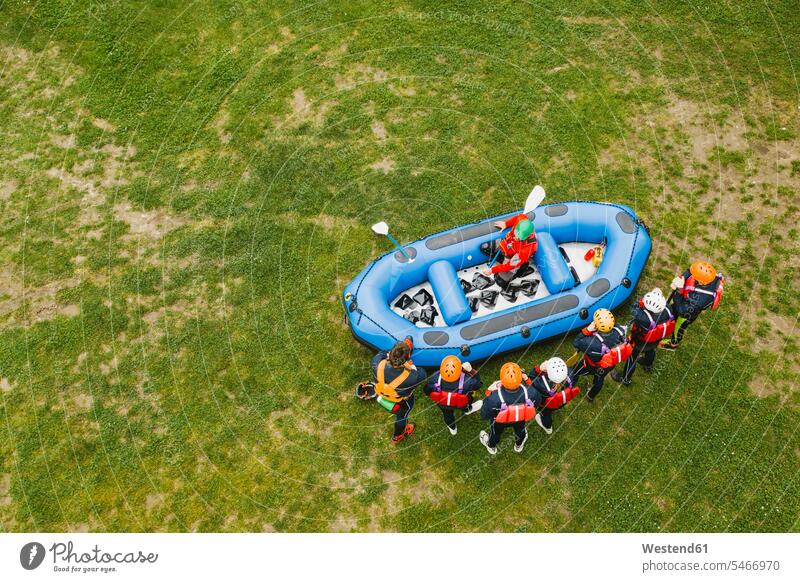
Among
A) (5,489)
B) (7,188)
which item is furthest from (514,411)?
(7,188)

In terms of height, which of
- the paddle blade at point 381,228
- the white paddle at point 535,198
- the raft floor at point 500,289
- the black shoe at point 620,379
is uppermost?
the paddle blade at point 381,228

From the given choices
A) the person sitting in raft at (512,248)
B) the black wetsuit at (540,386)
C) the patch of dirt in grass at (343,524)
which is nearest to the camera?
the black wetsuit at (540,386)

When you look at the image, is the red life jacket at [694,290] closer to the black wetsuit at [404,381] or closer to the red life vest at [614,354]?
the red life vest at [614,354]

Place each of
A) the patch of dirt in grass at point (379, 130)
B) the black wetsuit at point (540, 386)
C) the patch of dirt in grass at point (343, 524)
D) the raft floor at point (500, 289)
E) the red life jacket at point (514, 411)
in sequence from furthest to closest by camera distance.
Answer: the patch of dirt in grass at point (379, 130), the raft floor at point (500, 289), the patch of dirt in grass at point (343, 524), the black wetsuit at point (540, 386), the red life jacket at point (514, 411)

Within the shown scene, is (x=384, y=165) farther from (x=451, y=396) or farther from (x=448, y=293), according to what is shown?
(x=451, y=396)

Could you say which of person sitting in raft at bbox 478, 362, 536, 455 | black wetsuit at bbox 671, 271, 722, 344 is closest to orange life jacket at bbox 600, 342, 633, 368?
Answer: black wetsuit at bbox 671, 271, 722, 344

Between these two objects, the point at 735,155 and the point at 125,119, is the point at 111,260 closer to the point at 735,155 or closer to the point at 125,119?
the point at 125,119

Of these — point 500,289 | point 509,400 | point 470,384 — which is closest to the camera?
point 509,400

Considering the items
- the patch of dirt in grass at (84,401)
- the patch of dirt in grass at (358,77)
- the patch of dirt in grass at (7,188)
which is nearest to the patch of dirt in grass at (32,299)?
the patch of dirt in grass at (84,401)
